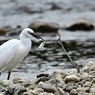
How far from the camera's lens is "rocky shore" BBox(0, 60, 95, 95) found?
801cm

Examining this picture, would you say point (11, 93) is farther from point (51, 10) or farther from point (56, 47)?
point (51, 10)

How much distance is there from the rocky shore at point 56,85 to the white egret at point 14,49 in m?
0.47

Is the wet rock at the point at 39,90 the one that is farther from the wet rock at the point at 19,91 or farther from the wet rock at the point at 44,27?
the wet rock at the point at 44,27

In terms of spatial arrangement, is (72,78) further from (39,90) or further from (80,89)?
(39,90)

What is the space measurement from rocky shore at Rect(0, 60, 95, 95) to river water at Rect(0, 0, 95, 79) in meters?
2.24

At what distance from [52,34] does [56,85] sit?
1207 centimetres

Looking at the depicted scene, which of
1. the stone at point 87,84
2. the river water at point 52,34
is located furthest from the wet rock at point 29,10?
the stone at point 87,84

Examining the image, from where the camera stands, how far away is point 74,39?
18.8 metres

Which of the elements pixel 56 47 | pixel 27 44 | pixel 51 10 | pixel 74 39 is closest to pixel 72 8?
pixel 51 10

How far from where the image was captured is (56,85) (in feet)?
29.0

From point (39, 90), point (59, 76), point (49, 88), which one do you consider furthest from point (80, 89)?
point (59, 76)

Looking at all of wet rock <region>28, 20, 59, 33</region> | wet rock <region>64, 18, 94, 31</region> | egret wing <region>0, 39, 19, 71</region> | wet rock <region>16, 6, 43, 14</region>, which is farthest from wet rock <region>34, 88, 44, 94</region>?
wet rock <region>16, 6, 43, 14</region>

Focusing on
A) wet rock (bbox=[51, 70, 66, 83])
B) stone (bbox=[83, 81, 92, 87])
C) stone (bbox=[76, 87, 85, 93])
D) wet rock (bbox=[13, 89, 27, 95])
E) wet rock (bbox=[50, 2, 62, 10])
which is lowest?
wet rock (bbox=[50, 2, 62, 10])

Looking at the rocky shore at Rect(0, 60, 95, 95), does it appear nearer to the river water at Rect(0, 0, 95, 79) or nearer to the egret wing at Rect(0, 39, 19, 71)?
the egret wing at Rect(0, 39, 19, 71)
